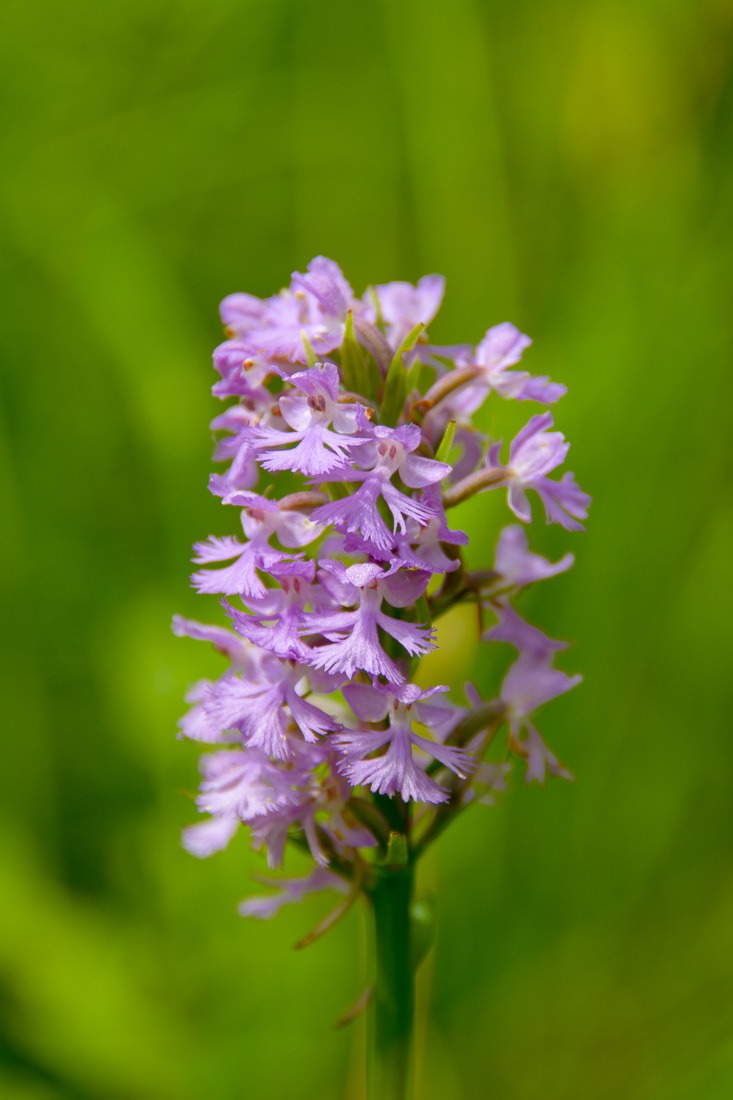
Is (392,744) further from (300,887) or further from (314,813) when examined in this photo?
(300,887)

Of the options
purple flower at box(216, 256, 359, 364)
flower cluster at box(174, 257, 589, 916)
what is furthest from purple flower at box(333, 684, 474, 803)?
purple flower at box(216, 256, 359, 364)

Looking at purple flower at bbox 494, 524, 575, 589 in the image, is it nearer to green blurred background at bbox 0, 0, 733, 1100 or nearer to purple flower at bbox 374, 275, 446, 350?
purple flower at bbox 374, 275, 446, 350

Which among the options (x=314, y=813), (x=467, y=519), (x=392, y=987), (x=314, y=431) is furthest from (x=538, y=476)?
(x=467, y=519)

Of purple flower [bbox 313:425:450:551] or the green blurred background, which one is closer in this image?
purple flower [bbox 313:425:450:551]

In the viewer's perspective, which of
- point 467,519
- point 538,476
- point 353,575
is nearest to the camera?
point 353,575

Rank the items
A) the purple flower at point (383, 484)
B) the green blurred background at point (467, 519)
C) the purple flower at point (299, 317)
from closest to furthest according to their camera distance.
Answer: the purple flower at point (383, 484)
the purple flower at point (299, 317)
the green blurred background at point (467, 519)

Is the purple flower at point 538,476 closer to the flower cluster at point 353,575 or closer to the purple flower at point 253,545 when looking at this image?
the flower cluster at point 353,575

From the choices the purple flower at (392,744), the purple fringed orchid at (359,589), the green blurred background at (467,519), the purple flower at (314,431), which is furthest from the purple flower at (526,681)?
the green blurred background at (467,519)
